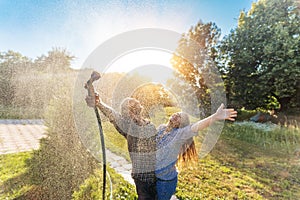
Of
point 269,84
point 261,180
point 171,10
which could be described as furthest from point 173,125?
point 269,84

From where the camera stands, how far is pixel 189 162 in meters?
2.06

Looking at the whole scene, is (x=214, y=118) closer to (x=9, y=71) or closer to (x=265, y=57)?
(x=265, y=57)

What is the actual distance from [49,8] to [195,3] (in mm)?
3043

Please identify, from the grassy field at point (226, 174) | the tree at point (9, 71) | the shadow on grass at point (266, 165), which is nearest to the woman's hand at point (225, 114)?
the grassy field at point (226, 174)

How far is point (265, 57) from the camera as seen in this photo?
8.41 m

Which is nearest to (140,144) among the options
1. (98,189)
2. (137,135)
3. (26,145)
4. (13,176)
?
(137,135)

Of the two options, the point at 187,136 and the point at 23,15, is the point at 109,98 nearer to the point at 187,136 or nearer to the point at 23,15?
the point at 187,136

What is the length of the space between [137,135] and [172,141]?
29cm

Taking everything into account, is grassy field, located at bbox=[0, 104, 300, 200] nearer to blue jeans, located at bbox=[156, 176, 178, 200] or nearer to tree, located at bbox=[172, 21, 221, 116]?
blue jeans, located at bbox=[156, 176, 178, 200]

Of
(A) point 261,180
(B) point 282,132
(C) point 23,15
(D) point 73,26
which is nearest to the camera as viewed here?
(A) point 261,180

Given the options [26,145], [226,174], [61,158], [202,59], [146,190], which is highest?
[202,59]

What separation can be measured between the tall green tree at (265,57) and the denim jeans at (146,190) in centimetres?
786

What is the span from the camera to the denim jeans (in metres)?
1.71

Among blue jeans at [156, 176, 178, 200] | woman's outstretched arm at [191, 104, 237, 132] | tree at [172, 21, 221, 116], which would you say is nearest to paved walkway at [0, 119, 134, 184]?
blue jeans at [156, 176, 178, 200]
